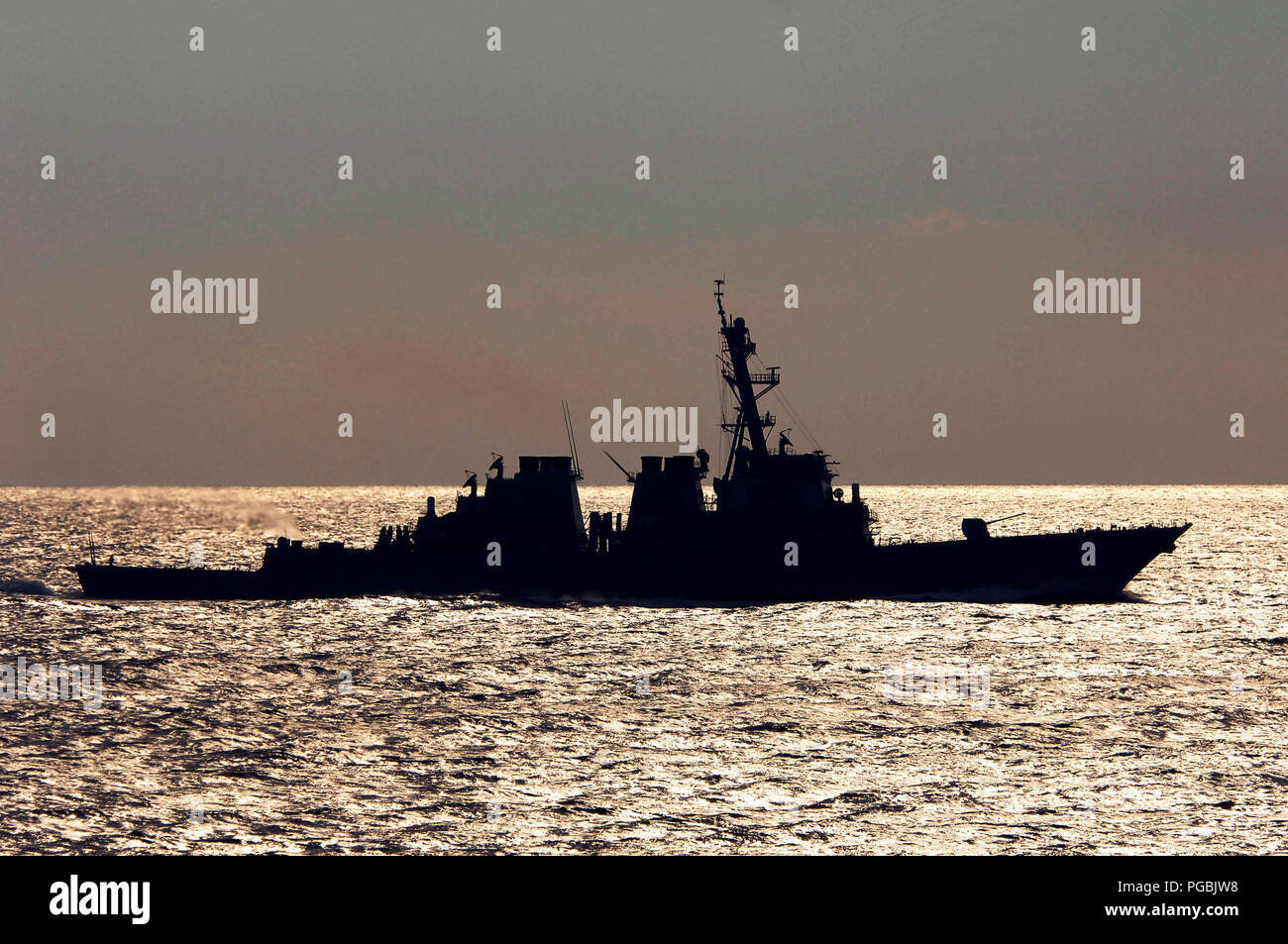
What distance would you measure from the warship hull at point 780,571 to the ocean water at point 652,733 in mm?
2187

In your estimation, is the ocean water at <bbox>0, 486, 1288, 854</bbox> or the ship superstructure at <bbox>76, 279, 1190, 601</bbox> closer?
the ocean water at <bbox>0, 486, 1288, 854</bbox>

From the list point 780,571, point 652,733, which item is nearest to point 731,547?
point 780,571

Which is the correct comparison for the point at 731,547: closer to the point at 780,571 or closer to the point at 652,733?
the point at 780,571

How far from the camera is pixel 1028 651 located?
36.7 m

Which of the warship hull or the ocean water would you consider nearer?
the ocean water

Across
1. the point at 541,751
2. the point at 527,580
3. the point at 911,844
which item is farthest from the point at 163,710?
the point at 527,580

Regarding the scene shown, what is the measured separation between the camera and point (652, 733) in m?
24.6

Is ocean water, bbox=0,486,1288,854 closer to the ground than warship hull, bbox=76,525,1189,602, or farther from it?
closer to the ground

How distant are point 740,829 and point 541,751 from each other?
652 cm

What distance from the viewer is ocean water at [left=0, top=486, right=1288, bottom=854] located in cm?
1727

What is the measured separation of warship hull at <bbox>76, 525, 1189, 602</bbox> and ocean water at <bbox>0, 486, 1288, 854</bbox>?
2.19 metres

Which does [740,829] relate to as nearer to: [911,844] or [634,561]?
[911,844]

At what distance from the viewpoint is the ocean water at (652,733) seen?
1727cm

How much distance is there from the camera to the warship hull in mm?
48625
